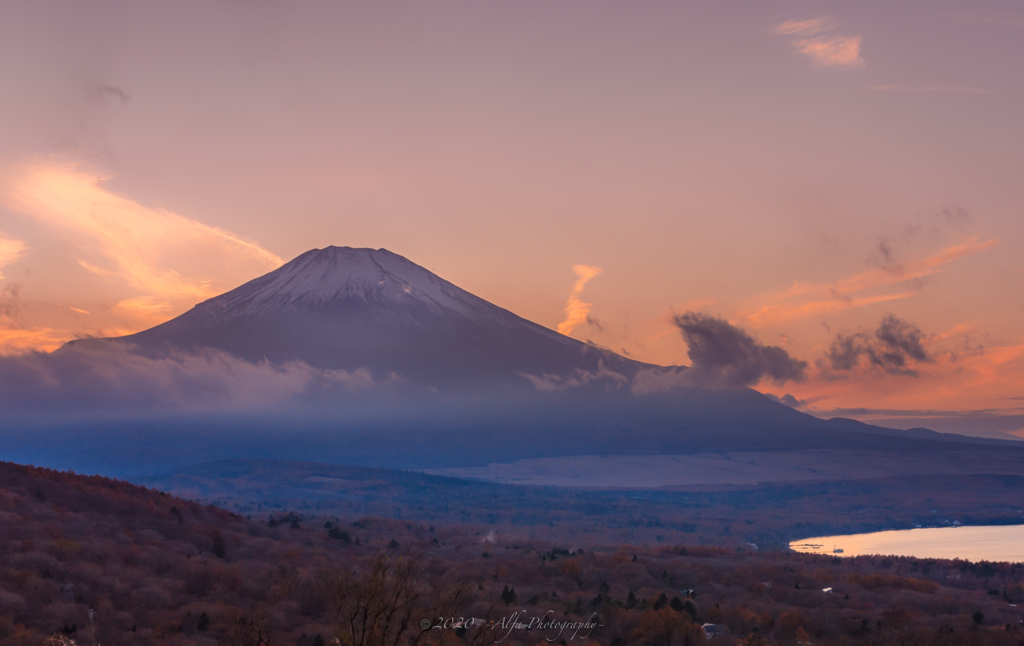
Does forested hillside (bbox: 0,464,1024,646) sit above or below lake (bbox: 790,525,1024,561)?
above

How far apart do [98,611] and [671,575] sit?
61212mm

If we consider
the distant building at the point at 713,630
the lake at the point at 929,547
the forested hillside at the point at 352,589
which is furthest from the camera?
the lake at the point at 929,547

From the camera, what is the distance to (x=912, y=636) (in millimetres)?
63219

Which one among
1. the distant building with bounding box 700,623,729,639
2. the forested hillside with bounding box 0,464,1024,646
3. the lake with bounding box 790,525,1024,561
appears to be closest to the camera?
the forested hillside with bounding box 0,464,1024,646

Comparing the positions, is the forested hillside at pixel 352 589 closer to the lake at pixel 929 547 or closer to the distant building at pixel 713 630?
the distant building at pixel 713 630

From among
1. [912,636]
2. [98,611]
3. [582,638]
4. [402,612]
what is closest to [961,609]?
[912,636]

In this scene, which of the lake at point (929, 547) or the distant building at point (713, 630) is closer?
the distant building at point (713, 630)

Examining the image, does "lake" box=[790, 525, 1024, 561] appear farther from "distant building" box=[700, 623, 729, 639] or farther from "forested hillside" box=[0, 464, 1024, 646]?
"distant building" box=[700, 623, 729, 639]

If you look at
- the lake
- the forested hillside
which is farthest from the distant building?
the lake

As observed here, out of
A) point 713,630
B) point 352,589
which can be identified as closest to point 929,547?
point 713,630

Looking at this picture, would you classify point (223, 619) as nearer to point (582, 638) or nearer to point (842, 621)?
point (582, 638)

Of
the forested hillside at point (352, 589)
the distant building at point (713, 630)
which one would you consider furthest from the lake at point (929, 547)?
the distant building at point (713, 630)

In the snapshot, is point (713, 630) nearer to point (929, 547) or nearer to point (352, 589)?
point (352, 589)

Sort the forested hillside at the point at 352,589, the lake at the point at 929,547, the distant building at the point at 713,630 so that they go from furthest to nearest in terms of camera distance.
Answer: the lake at the point at 929,547 < the distant building at the point at 713,630 < the forested hillside at the point at 352,589
